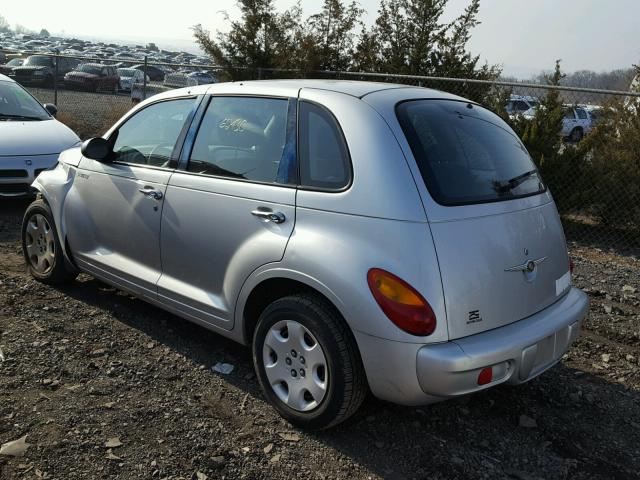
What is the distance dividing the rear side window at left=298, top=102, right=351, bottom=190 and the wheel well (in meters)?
0.51

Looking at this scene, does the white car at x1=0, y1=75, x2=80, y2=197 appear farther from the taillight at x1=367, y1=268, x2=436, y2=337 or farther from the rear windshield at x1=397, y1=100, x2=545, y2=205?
the taillight at x1=367, y1=268, x2=436, y2=337

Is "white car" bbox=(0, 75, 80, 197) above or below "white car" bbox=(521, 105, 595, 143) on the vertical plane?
below

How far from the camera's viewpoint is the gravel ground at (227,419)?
2.91 meters

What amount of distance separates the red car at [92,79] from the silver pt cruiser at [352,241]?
1928 centimetres

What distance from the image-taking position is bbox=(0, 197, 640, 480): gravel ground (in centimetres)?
291

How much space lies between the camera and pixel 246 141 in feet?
11.6

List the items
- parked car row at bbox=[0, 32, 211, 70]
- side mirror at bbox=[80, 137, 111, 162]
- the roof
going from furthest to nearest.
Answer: parked car row at bbox=[0, 32, 211, 70]
side mirror at bbox=[80, 137, 111, 162]
the roof

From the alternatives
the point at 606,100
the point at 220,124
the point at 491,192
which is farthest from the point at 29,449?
the point at 606,100

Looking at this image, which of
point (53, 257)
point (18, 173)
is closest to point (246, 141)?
point (53, 257)

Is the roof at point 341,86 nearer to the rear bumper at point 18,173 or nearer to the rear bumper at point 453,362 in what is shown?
the rear bumper at point 453,362

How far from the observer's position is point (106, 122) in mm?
14602

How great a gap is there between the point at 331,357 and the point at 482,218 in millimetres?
980

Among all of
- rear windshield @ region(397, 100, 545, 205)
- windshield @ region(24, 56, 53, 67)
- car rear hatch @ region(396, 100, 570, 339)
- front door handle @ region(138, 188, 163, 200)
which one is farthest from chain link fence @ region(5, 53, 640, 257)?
windshield @ region(24, 56, 53, 67)

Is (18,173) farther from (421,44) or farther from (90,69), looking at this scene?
(90,69)
